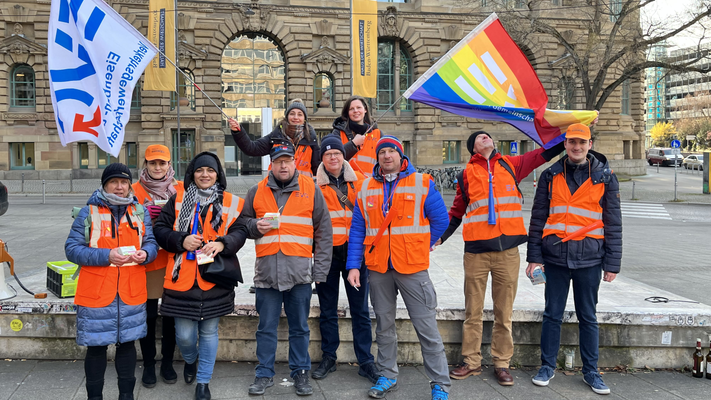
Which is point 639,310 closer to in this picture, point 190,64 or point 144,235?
point 144,235

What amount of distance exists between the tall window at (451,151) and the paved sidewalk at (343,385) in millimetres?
33344

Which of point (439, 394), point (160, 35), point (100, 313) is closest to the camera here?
point (100, 313)

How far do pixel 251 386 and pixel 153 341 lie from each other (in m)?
0.99

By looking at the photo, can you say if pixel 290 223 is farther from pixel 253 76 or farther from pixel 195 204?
pixel 253 76

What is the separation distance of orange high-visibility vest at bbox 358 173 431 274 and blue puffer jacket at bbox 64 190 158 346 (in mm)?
1833

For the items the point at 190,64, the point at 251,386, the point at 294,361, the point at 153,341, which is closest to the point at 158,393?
the point at 153,341

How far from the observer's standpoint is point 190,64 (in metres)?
33.8

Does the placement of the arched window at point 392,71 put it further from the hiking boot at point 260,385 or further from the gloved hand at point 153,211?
the hiking boot at point 260,385

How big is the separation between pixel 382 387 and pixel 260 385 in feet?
3.41

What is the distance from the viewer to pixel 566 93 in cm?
3744

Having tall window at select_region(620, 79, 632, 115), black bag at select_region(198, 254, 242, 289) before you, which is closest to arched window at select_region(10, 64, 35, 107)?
black bag at select_region(198, 254, 242, 289)

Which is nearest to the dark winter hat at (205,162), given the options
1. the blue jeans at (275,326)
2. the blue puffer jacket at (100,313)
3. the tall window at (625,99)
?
the blue puffer jacket at (100,313)

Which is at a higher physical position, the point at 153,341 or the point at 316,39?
the point at 316,39

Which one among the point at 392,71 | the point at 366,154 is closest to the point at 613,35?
the point at 392,71
